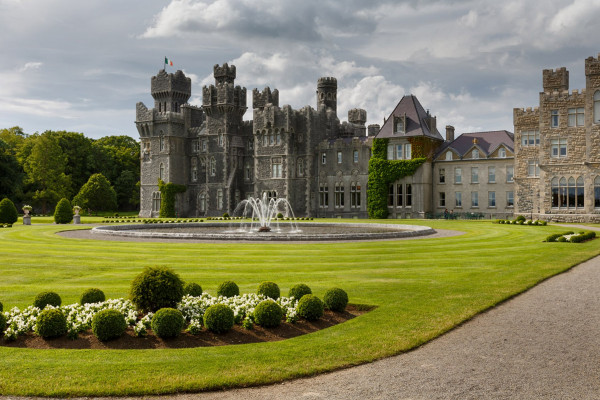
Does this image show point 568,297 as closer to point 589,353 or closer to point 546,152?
point 589,353

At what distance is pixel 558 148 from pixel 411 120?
60.0ft

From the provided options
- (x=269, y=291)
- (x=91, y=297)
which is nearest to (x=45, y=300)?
(x=91, y=297)

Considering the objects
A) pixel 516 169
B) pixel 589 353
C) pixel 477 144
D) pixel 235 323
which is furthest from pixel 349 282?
pixel 477 144

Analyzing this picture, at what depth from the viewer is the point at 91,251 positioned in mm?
24219

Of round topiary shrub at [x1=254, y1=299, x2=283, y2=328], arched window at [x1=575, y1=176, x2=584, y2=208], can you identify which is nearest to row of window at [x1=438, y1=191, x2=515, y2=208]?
arched window at [x1=575, y1=176, x2=584, y2=208]

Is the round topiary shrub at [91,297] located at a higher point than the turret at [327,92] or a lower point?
lower

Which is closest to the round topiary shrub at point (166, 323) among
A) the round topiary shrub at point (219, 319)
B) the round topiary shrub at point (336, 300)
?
the round topiary shrub at point (219, 319)

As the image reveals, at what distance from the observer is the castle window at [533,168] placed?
2200 inches

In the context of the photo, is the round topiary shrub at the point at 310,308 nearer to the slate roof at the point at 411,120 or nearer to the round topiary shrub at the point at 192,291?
the round topiary shrub at the point at 192,291

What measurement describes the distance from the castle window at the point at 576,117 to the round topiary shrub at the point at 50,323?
50.0 m

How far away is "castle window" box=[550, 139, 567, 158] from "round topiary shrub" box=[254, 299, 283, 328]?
4644cm

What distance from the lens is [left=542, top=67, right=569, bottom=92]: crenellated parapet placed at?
51.4 metres

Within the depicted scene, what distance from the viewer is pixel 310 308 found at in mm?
11242

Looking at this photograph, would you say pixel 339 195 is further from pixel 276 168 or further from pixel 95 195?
pixel 95 195
